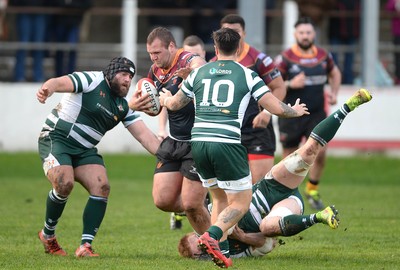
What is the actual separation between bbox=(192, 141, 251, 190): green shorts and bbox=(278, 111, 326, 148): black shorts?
569cm

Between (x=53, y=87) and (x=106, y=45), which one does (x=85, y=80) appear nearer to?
(x=53, y=87)

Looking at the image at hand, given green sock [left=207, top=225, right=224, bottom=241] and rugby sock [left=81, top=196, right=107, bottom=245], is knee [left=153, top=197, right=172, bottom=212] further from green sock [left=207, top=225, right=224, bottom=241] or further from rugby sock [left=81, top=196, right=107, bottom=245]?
green sock [left=207, top=225, right=224, bottom=241]

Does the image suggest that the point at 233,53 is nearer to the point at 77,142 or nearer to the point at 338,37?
the point at 77,142

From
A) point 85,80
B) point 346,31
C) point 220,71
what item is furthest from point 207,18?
point 220,71

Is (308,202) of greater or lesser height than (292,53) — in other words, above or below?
below

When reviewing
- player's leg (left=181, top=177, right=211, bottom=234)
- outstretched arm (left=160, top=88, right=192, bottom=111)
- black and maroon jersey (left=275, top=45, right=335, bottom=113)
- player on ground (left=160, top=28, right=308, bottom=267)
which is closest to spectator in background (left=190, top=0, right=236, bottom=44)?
black and maroon jersey (left=275, top=45, right=335, bottom=113)

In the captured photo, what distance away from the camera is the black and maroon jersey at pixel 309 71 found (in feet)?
49.0

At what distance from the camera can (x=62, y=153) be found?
1030 centimetres

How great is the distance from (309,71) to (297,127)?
81 cm

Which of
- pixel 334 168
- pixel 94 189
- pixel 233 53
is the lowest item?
pixel 334 168

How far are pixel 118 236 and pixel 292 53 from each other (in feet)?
14.8

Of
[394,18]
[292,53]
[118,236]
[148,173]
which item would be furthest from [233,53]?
[394,18]

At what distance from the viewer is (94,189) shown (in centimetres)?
1024

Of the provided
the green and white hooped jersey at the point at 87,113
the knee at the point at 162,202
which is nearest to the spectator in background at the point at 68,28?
the green and white hooped jersey at the point at 87,113
